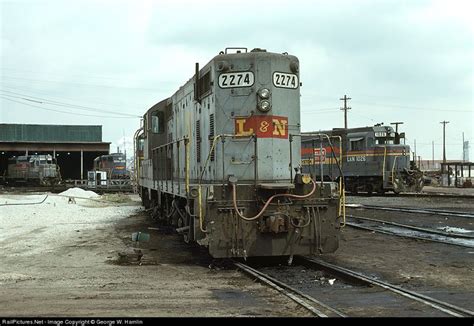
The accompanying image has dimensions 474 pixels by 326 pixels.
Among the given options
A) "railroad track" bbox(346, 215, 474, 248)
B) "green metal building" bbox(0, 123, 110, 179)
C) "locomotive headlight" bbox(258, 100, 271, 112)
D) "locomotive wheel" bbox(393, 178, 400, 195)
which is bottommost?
"railroad track" bbox(346, 215, 474, 248)

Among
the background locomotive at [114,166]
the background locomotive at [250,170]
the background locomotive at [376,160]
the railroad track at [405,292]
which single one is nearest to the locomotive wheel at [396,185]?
the background locomotive at [376,160]

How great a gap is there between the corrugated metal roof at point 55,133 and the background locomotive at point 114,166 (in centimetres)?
775

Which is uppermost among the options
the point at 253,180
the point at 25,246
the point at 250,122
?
the point at 250,122

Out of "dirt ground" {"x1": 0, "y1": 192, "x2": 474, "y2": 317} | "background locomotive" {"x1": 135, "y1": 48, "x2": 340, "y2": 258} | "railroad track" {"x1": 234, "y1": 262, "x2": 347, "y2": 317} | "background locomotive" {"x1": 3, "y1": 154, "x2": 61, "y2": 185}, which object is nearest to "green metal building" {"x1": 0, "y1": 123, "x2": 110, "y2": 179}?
"background locomotive" {"x1": 3, "y1": 154, "x2": 61, "y2": 185}

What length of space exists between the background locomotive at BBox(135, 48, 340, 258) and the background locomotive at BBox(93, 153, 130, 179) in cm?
3261

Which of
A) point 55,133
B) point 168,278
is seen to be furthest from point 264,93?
point 55,133

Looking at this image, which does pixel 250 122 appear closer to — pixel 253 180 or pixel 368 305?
pixel 253 180

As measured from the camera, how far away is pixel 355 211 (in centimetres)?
1852

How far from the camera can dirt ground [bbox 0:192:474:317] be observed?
5188mm

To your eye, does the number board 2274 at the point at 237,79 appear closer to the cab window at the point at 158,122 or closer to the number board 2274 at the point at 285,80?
the number board 2274 at the point at 285,80

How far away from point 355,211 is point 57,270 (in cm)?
1296

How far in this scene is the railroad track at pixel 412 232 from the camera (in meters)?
10.6

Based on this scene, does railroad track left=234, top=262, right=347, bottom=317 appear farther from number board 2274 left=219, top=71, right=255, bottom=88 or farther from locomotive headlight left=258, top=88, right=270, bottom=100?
number board 2274 left=219, top=71, right=255, bottom=88
